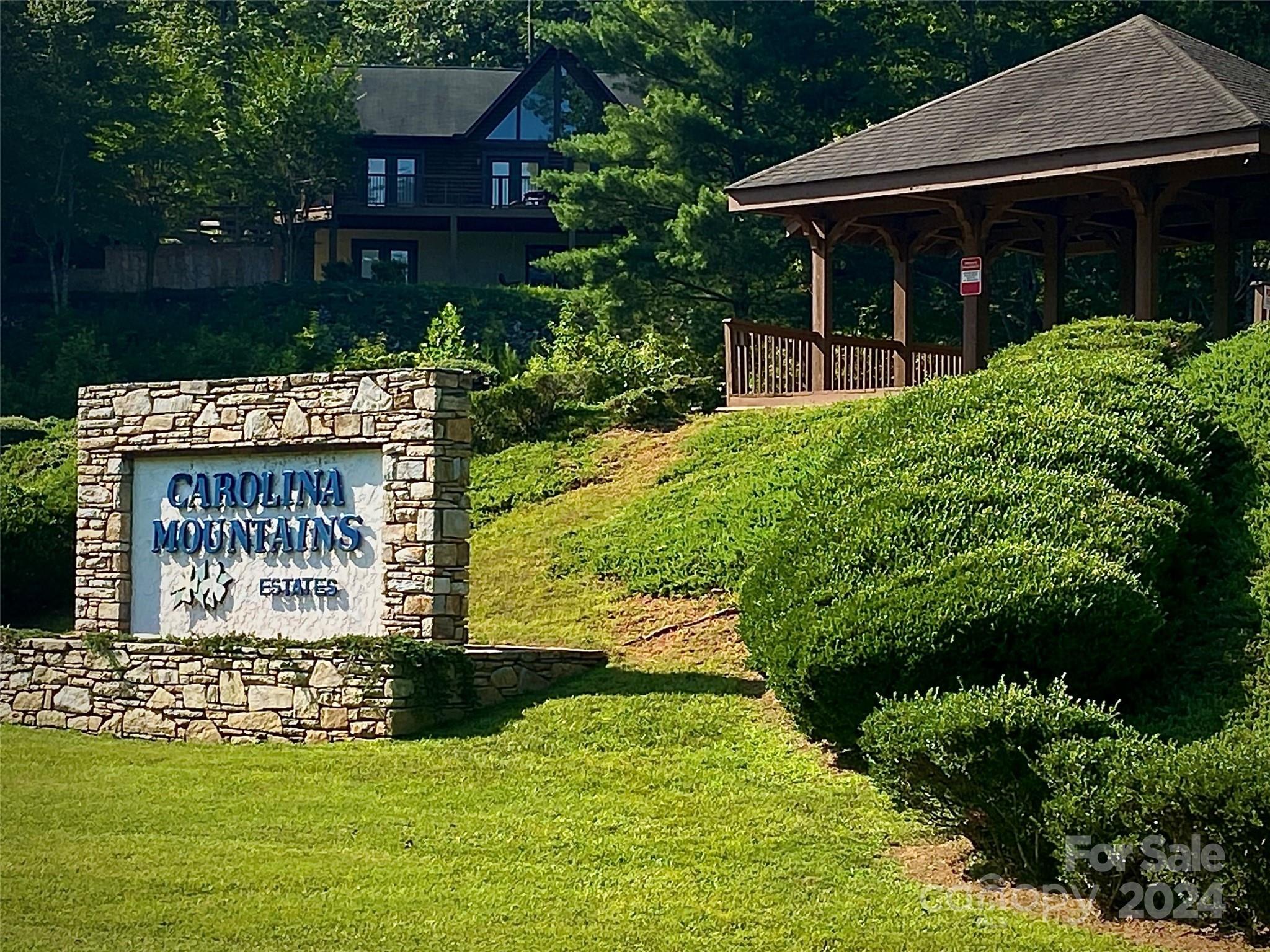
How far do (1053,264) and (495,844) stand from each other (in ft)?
50.0

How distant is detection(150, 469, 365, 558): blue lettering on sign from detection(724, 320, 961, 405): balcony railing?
8.30 metres

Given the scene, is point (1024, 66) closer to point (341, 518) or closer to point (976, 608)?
point (341, 518)

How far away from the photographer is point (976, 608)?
328 inches

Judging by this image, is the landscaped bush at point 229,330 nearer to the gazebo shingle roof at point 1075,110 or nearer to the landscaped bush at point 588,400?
the landscaped bush at point 588,400

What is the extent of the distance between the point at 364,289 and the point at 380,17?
32582 mm

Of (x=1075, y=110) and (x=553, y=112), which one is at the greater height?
(x=553, y=112)

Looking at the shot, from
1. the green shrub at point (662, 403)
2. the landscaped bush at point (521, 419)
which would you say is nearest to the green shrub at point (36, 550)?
the landscaped bush at point (521, 419)

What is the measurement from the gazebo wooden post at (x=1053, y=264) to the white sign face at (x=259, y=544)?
12055 millimetres

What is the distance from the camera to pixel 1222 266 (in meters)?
20.6

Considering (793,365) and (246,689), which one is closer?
(246,689)

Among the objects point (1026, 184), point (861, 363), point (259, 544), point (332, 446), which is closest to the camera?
point (332, 446)

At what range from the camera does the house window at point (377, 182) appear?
45.4 m

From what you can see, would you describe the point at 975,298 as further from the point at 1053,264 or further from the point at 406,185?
the point at 406,185

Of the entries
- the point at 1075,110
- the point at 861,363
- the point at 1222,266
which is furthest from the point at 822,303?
the point at 1222,266
